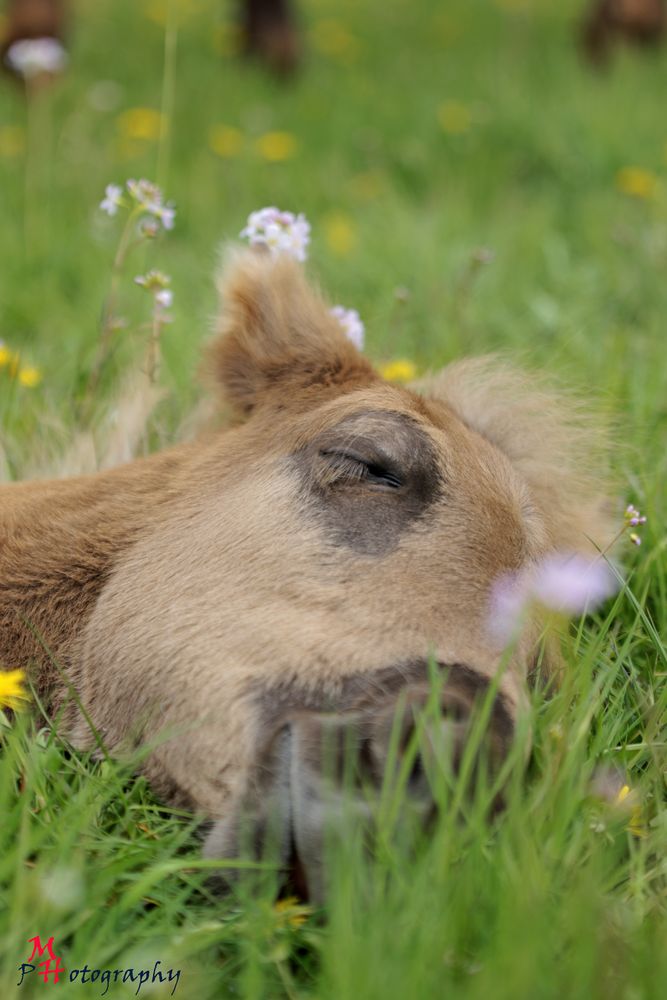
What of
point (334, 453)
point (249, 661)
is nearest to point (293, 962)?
point (249, 661)

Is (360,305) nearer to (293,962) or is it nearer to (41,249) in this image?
(41,249)

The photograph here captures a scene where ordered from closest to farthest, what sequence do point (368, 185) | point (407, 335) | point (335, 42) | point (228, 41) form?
1. point (407, 335)
2. point (368, 185)
3. point (228, 41)
4. point (335, 42)

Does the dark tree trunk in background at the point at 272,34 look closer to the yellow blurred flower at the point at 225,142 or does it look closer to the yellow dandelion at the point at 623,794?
the yellow blurred flower at the point at 225,142

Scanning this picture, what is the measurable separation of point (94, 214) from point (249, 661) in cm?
405

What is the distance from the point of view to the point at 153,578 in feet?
7.00

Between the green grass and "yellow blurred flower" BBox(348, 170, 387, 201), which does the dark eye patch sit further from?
"yellow blurred flower" BBox(348, 170, 387, 201)

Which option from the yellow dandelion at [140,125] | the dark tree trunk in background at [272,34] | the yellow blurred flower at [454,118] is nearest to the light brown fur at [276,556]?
the yellow dandelion at [140,125]

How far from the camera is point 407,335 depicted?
14.7 ft

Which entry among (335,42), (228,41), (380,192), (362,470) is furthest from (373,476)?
(335,42)

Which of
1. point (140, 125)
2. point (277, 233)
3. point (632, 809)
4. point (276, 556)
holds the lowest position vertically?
point (632, 809)

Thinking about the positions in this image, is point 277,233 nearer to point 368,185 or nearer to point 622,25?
point 368,185

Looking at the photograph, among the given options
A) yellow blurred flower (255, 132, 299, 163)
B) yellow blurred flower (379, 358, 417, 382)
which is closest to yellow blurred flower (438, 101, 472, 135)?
yellow blurred flower (255, 132, 299, 163)

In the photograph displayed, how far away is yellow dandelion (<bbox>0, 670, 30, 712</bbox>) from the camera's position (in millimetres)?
1924

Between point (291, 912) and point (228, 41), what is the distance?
897 cm
